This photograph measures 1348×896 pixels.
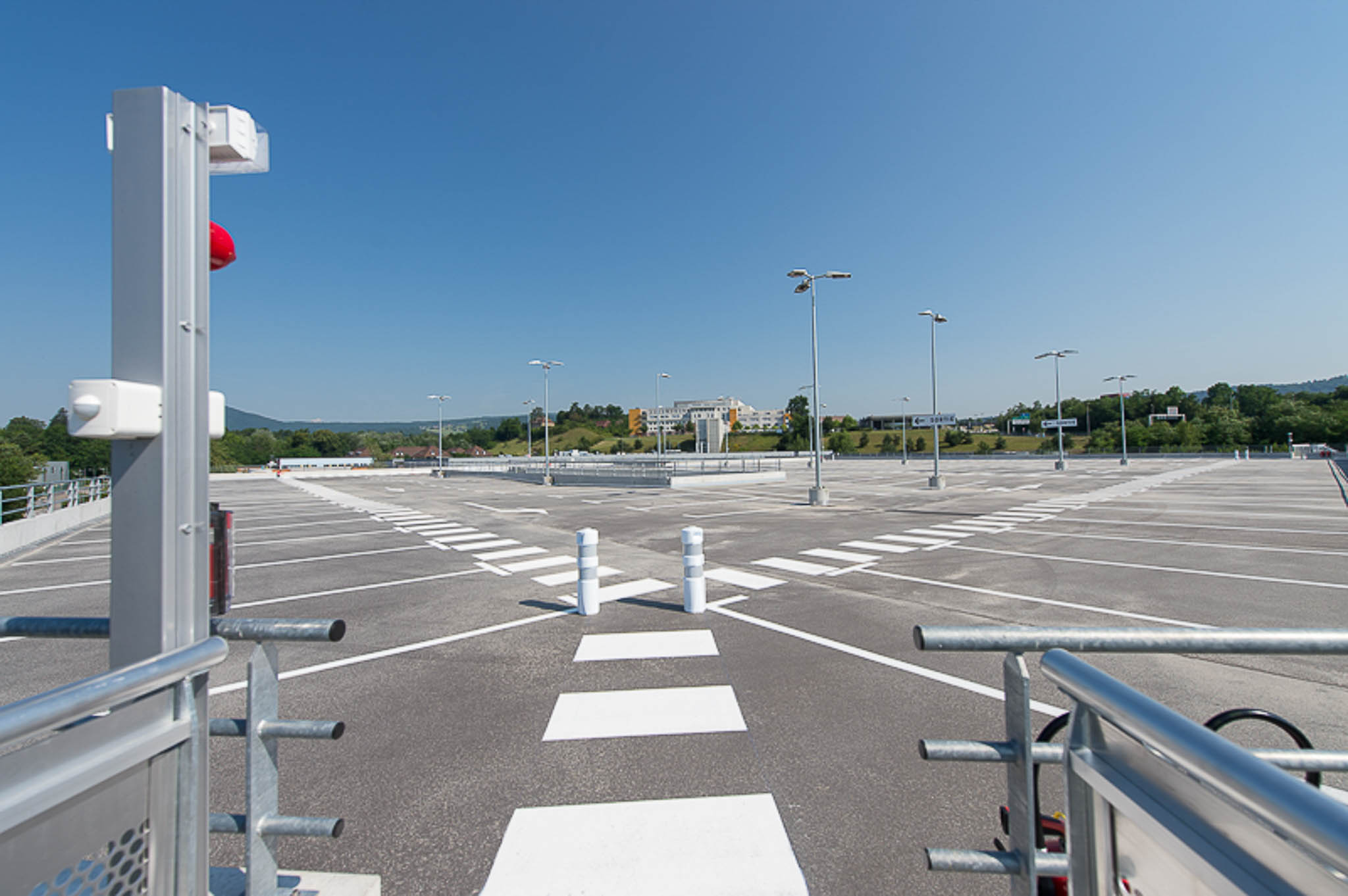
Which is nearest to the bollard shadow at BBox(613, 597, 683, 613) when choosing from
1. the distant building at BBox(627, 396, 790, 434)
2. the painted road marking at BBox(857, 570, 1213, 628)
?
the painted road marking at BBox(857, 570, 1213, 628)

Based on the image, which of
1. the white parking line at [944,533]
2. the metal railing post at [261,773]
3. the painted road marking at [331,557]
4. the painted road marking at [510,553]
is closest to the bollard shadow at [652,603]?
the painted road marking at [510,553]

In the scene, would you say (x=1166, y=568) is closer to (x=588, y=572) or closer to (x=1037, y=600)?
(x=1037, y=600)

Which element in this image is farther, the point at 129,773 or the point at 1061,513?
the point at 1061,513

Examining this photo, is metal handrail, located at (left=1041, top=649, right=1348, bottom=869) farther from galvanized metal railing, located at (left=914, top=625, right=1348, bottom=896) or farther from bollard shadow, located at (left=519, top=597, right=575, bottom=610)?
bollard shadow, located at (left=519, top=597, right=575, bottom=610)

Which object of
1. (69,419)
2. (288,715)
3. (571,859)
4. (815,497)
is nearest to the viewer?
(69,419)

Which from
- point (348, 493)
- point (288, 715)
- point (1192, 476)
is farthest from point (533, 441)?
point (288, 715)

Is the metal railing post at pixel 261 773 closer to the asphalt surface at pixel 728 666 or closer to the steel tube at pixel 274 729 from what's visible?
the steel tube at pixel 274 729

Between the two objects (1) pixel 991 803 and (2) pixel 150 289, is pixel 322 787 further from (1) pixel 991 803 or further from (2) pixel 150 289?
(1) pixel 991 803

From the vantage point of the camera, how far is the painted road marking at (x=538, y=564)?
10.8 meters

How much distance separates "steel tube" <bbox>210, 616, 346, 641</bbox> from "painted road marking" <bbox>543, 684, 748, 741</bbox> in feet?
7.94

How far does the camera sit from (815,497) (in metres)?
21.3

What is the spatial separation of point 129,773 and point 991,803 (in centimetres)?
402

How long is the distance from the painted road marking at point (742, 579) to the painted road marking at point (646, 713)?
3.93 metres

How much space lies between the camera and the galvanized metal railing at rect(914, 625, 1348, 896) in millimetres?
1042
